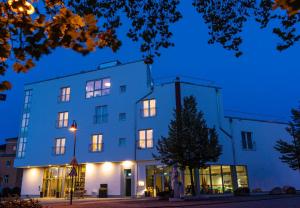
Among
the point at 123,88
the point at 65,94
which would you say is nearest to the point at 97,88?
the point at 123,88

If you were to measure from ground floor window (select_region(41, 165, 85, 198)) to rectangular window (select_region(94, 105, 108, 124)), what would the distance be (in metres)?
6.00

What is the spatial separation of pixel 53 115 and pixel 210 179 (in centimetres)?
2198

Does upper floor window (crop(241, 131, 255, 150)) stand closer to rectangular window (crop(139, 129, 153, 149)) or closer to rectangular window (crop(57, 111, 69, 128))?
rectangular window (crop(139, 129, 153, 149))

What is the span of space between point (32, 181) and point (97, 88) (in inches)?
604

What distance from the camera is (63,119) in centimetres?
4147

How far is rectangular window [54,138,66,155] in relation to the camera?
40156 millimetres

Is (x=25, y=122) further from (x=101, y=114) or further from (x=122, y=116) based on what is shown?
(x=122, y=116)

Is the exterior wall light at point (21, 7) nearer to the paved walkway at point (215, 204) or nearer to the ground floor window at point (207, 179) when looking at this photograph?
the paved walkway at point (215, 204)

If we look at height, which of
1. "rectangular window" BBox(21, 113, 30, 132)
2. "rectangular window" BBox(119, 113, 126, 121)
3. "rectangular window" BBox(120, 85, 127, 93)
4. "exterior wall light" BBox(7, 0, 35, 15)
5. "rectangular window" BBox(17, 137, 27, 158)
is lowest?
"exterior wall light" BBox(7, 0, 35, 15)

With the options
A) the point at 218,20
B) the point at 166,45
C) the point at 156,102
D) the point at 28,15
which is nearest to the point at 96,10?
the point at 166,45

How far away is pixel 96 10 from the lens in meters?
8.50

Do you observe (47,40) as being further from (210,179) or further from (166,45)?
(210,179)

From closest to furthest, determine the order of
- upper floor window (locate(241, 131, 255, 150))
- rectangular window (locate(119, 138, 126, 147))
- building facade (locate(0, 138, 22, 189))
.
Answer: rectangular window (locate(119, 138, 126, 147)) < upper floor window (locate(241, 131, 255, 150)) < building facade (locate(0, 138, 22, 189))

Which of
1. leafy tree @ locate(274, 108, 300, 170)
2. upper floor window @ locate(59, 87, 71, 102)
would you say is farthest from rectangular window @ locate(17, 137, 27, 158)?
leafy tree @ locate(274, 108, 300, 170)
